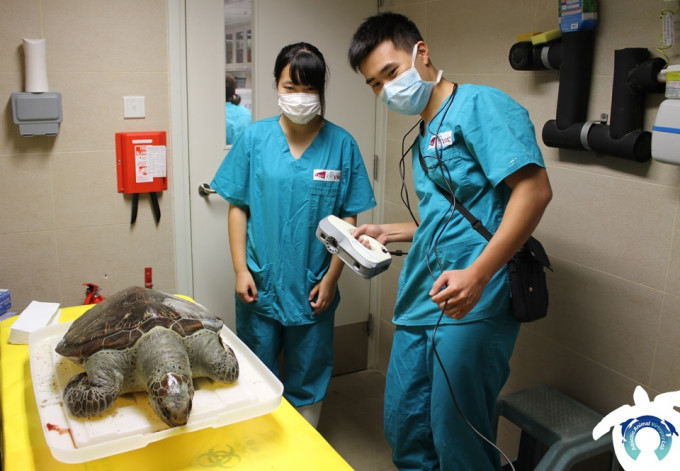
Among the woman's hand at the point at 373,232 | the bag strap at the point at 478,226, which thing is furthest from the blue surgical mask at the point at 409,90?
the woman's hand at the point at 373,232

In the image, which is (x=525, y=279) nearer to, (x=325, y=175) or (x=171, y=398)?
(x=325, y=175)

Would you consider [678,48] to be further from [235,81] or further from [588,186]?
[235,81]

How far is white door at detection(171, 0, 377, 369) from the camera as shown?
2465 millimetres

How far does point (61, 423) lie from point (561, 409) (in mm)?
1448

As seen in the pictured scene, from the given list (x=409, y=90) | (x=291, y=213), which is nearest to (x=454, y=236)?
(x=409, y=90)

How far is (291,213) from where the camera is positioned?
2.12m

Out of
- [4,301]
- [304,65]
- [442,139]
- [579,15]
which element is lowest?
[4,301]

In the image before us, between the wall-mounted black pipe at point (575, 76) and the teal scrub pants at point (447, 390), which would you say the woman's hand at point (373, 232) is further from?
the wall-mounted black pipe at point (575, 76)

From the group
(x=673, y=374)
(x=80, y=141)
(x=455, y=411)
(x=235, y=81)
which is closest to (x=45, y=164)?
(x=80, y=141)

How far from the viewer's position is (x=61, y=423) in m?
1.13

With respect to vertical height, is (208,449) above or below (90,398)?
below

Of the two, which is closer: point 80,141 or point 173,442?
point 173,442

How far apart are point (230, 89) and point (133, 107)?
41 centimetres

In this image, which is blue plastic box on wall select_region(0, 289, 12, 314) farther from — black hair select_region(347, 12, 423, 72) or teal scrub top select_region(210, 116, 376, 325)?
black hair select_region(347, 12, 423, 72)
